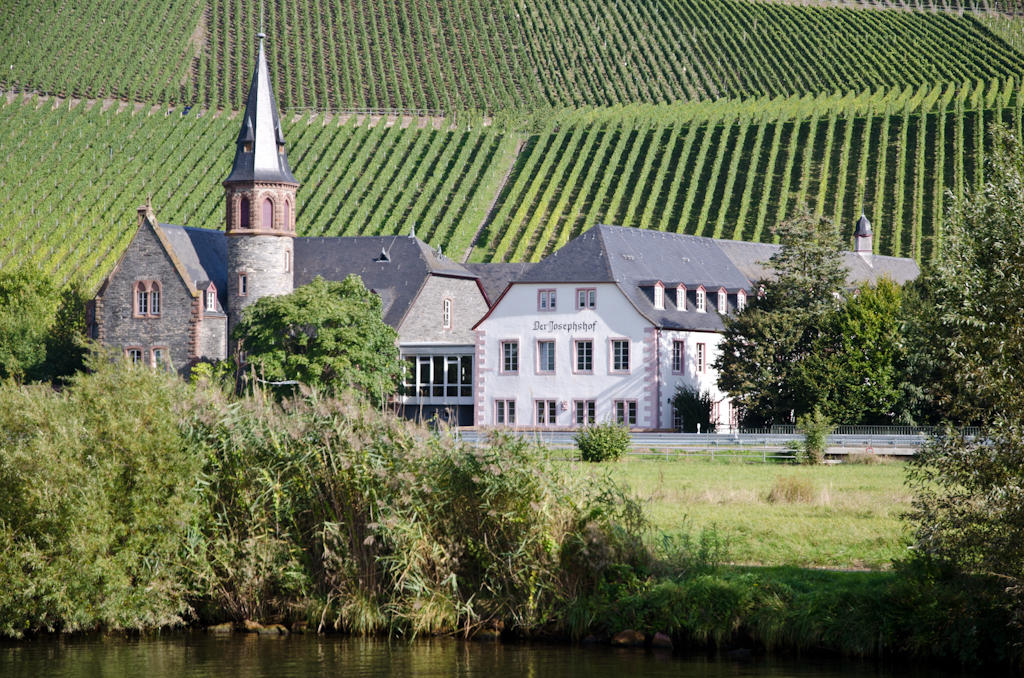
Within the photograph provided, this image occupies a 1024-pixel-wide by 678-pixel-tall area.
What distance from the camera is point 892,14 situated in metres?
136

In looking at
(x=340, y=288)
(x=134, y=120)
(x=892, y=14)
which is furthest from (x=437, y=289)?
(x=892, y=14)

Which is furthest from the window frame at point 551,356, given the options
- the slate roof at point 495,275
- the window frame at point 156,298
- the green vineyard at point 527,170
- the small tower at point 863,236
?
the small tower at point 863,236

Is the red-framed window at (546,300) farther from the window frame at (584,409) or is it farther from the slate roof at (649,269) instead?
the window frame at (584,409)

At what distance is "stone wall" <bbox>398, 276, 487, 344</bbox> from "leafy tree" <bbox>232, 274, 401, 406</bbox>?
6934 millimetres

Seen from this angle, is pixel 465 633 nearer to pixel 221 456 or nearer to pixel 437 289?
pixel 221 456

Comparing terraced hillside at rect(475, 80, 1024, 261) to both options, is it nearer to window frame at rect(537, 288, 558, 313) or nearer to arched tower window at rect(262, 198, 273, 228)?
arched tower window at rect(262, 198, 273, 228)

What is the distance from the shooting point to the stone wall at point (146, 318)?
57.8 metres

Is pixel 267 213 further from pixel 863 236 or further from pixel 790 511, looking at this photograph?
pixel 863 236

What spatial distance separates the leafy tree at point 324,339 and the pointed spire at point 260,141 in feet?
33.7

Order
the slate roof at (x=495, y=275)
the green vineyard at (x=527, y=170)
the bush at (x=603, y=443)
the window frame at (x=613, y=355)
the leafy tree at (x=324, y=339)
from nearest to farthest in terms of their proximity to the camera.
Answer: the bush at (x=603, y=443), the leafy tree at (x=324, y=339), the window frame at (x=613, y=355), the slate roof at (x=495, y=275), the green vineyard at (x=527, y=170)

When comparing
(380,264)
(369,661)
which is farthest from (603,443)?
(380,264)

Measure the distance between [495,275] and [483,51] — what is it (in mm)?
73169

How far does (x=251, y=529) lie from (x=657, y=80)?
109 metres

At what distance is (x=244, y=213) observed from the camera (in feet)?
195
